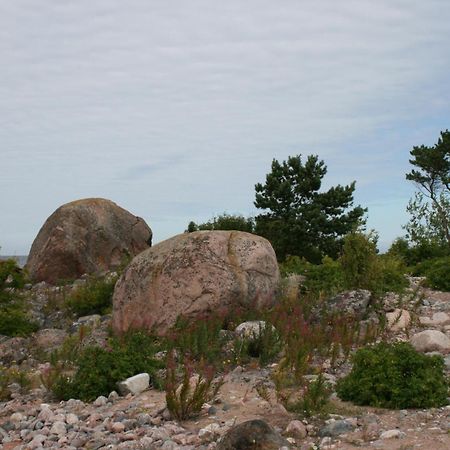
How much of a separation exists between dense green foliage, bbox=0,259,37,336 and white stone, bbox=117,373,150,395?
6.28m

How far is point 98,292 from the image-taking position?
16.7m

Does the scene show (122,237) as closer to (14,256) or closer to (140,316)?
(14,256)

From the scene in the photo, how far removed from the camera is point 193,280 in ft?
40.6

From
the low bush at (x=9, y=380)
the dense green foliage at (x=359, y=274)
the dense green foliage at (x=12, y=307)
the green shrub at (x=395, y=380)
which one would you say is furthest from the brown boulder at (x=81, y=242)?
the green shrub at (x=395, y=380)

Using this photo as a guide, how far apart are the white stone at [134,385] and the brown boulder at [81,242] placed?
13675 millimetres

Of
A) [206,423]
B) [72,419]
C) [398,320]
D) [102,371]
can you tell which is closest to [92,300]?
[102,371]

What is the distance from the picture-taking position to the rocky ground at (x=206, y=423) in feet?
23.2

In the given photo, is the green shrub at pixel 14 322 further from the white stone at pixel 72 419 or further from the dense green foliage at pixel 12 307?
the white stone at pixel 72 419

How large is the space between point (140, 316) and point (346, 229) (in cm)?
2324

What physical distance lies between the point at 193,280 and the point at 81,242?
11.4 meters

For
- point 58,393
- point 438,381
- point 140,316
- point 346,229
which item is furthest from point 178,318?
point 346,229

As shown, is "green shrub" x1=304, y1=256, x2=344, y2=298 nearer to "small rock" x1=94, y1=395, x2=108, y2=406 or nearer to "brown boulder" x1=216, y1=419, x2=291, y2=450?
"small rock" x1=94, y1=395, x2=108, y2=406

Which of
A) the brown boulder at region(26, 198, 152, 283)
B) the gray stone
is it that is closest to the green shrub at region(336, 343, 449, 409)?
the gray stone

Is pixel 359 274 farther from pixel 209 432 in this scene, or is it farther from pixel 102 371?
pixel 209 432
